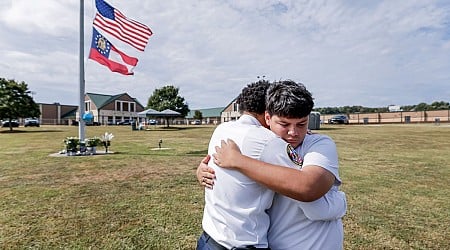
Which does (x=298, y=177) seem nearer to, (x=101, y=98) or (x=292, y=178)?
(x=292, y=178)

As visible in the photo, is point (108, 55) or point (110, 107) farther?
point (110, 107)

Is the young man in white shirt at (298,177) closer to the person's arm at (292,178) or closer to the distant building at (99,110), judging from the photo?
the person's arm at (292,178)

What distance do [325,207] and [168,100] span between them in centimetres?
4159

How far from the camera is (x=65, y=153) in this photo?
1066cm

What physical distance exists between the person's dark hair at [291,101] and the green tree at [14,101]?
3381 centimetres

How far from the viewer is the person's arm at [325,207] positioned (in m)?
1.18

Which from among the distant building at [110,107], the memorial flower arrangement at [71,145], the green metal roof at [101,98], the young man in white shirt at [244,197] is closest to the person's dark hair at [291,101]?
the young man in white shirt at [244,197]

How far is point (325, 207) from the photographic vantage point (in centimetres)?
120

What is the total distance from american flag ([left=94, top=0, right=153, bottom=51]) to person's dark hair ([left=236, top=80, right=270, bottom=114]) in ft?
31.0

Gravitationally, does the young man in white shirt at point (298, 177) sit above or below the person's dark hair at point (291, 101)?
below

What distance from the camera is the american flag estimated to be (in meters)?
10.0

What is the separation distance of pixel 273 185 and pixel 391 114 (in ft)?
207

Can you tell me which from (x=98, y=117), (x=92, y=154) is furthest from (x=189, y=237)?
(x=98, y=117)

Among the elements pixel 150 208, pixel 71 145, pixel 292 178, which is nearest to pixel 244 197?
pixel 292 178
